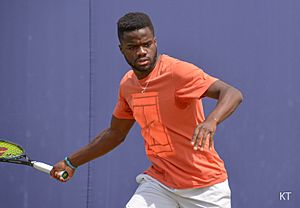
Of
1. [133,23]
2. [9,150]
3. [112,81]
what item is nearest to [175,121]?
[133,23]

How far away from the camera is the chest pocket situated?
3.83 m

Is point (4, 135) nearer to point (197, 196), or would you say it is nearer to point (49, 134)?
point (49, 134)

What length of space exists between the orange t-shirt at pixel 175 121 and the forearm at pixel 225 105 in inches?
7.6

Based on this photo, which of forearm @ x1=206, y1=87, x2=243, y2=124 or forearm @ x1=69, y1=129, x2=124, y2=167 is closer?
forearm @ x1=206, y1=87, x2=243, y2=124

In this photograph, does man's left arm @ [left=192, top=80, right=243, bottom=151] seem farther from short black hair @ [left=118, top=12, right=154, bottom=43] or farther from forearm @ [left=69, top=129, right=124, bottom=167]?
forearm @ [left=69, top=129, right=124, bottom=167]

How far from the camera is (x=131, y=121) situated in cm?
429

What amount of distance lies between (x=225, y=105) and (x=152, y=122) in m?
0.51

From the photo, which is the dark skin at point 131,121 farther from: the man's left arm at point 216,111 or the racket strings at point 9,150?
the racket strings at point 9,150

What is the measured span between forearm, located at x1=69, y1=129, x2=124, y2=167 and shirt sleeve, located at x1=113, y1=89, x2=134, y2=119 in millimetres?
141

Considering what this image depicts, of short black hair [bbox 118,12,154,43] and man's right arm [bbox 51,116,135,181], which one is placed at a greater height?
short black hair [bbox 118,12,154,43]

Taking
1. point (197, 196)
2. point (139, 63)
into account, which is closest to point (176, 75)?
point (139, 63)

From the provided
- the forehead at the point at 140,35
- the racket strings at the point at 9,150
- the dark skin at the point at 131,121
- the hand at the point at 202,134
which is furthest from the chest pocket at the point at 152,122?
the racket strings at the point at 9,150

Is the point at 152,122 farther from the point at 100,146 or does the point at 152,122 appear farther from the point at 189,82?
the point at 100,146

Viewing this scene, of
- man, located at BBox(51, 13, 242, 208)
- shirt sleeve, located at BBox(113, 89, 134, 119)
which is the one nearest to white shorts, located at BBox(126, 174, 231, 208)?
man, located at BBox(51, 13, 242, 208)
